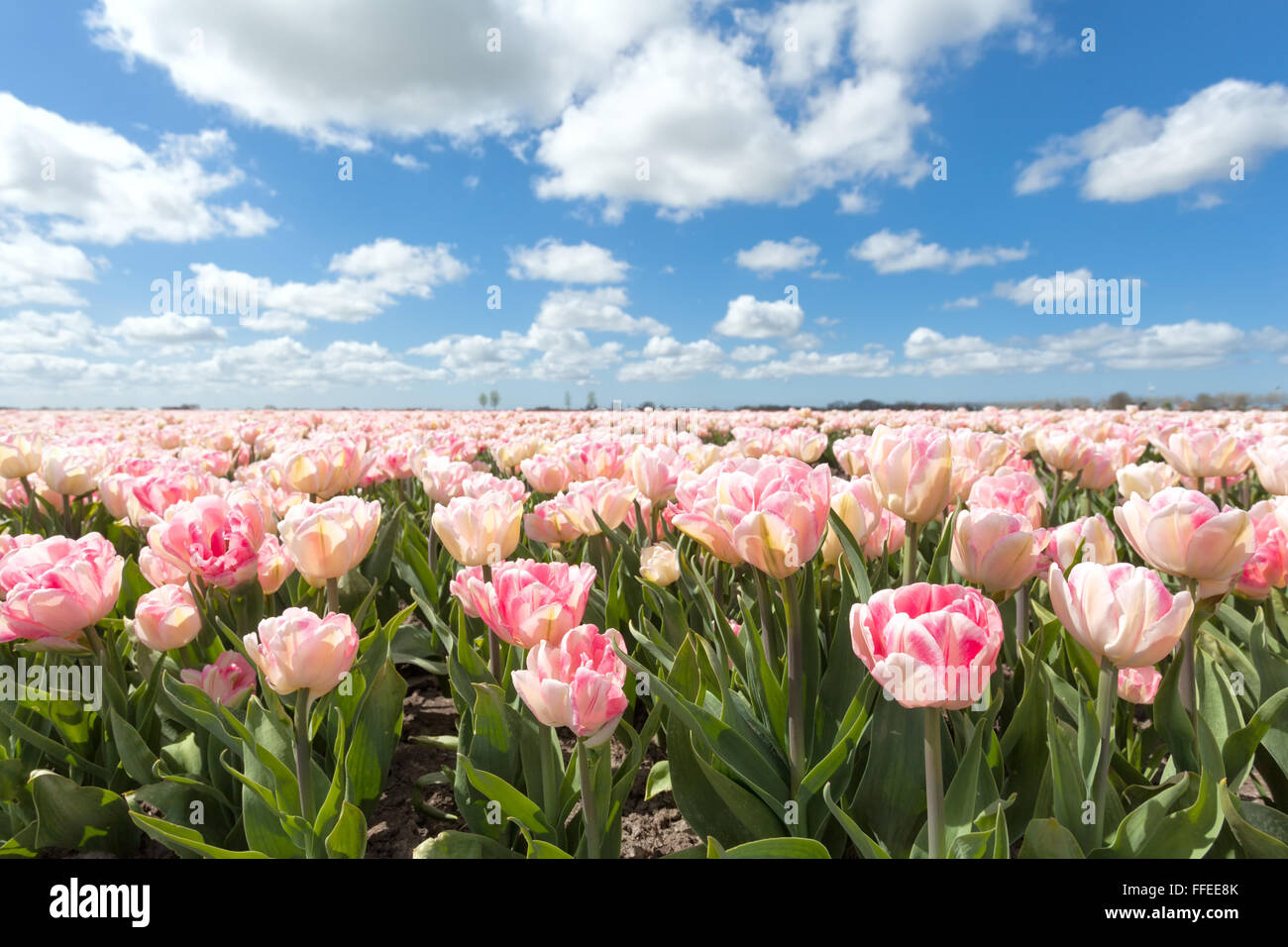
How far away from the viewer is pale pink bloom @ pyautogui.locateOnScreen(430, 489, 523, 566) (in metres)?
2.04

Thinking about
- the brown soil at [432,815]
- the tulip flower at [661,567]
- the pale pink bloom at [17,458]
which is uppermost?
the pale pink bloom at [17,458]

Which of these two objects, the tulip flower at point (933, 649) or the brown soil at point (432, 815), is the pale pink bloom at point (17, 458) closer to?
the brown soil at point (432, 815)

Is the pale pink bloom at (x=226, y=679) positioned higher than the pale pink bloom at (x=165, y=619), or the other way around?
the pale pink bloom at (x=165, y=619)

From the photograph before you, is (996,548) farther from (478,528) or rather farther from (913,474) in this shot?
(478,528)

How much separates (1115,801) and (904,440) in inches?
37.2

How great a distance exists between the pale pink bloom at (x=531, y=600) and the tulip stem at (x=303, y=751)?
1.48 ft

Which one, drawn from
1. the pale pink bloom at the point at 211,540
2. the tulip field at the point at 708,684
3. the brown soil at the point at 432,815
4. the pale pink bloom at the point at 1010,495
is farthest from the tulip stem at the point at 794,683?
the pale pink bloom at the point at 211,540

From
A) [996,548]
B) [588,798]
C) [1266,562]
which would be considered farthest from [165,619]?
[1266,562]

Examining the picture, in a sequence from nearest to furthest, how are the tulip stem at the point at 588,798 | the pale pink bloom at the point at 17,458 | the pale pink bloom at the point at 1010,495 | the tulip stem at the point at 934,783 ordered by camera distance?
the tulip stem at the point at 934,783, the tulip stem at the point at 588,798, the pale pink bloom at the point at 1010,495, the pale pink bloom at the point at 17,458

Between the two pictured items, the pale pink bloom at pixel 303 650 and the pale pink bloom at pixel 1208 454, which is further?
the pale pink bloom at pixel 1208 454

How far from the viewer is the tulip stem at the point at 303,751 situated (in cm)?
157

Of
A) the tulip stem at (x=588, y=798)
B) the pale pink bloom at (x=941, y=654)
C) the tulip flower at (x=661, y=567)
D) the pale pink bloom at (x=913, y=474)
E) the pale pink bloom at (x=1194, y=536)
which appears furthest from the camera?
the tulip flower at (x=661, y=567)

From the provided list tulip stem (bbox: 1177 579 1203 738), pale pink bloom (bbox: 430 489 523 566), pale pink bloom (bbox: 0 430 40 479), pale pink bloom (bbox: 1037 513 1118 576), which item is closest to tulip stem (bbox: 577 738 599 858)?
pale pink bloom (bbox: 430 489 523 566)
